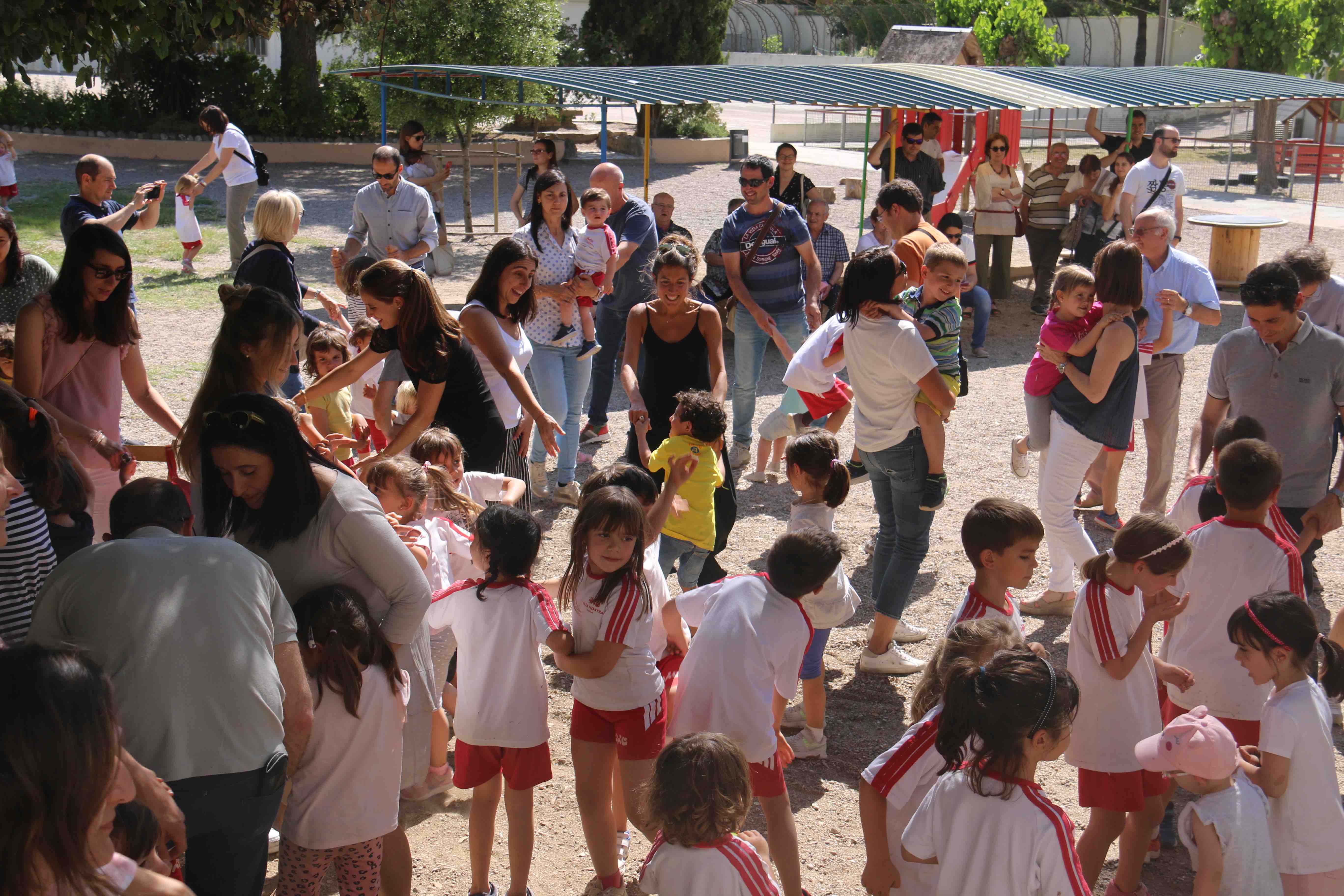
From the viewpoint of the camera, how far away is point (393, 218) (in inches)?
307

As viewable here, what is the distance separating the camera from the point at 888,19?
1790 inches

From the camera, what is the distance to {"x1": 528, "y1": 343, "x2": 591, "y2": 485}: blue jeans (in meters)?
6.31

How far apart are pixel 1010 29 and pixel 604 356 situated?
106 feet

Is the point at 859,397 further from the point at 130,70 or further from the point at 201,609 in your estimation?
the point at 130,70

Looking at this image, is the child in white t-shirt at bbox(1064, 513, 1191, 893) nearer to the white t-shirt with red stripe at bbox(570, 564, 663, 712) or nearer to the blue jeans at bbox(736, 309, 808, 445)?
the white t-shirt with red stripe at bbox(570, 564, 663, 712)

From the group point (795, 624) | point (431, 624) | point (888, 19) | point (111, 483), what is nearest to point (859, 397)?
point (795, 624)

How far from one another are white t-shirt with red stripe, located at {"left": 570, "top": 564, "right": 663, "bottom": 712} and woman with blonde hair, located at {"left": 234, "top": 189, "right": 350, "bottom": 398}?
3.10 m

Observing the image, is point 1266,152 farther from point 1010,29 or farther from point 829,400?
point 829,400

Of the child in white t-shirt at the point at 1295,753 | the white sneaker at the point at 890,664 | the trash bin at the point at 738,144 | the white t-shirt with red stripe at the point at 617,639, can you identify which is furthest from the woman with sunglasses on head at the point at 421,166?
the trash bin at the point at 738,144

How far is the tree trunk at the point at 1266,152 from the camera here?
20.6m

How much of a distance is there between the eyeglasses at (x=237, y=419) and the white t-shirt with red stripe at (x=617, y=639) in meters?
1.05

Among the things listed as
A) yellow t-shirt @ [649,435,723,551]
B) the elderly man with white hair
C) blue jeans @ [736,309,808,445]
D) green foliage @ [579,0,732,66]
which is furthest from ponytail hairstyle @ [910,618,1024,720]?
green foliage @ [579,0,732,66]

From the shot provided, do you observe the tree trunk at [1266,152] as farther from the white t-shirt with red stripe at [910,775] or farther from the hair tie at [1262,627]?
the white t-shirt with red stripe at [910,775]

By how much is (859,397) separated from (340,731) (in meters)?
2.81
